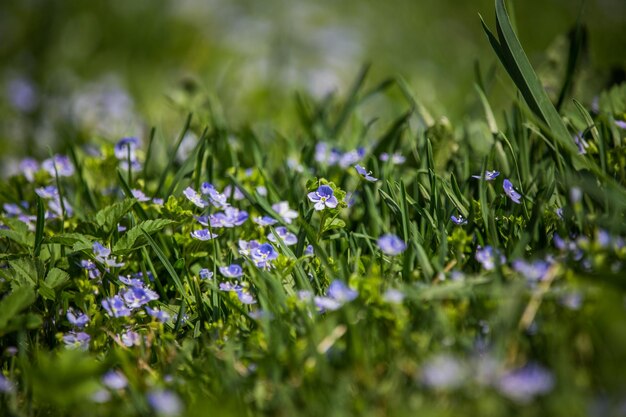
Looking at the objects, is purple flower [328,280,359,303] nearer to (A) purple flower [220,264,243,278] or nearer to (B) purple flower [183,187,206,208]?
(A) purple flower [220,264,243,278]

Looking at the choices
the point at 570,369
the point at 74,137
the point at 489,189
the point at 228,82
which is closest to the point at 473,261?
the point at 489,189

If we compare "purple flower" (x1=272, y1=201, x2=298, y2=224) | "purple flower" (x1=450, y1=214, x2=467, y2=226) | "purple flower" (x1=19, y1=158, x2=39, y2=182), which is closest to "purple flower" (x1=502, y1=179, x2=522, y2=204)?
"purple flower" (x1=450, y1=214, x2=467, y2=226)

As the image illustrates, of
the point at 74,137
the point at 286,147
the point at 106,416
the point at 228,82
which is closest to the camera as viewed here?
the point at 106,416

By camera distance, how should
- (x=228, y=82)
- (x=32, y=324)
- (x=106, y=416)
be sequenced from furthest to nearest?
(x=228, y=82) < (x=32, y=324) < (x=106, y=416)

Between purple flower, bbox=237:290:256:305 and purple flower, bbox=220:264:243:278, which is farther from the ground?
purple flower, bbox=220:264:243:278

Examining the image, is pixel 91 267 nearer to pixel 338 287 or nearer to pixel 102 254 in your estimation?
→ pixel 102 254

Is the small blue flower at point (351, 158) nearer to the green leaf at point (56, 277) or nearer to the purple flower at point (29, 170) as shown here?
the green leaf at point (56, 277)

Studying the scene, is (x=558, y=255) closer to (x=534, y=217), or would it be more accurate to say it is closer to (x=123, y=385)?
(x=534, y=217)
